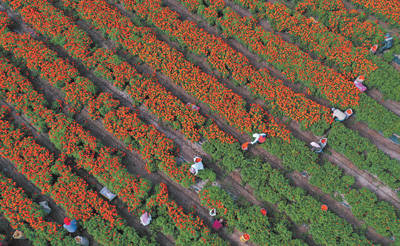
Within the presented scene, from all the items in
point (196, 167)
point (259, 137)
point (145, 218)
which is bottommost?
point (145, 218)

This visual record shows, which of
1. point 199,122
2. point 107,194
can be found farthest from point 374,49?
point 107,194

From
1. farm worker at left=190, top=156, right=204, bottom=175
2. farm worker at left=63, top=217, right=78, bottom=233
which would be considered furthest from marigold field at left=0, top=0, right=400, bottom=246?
farm worker at left=63, top=217, right=78, bottom=233

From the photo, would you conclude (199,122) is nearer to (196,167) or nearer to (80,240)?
(196,167)

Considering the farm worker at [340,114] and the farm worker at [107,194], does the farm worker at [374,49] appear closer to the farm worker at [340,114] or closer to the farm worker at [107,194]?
the farm worker at [340,114]

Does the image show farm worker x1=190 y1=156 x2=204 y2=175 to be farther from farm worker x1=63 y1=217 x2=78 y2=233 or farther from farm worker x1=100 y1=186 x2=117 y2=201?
farm worker x1=63 y1=217 x2=78 y2=233

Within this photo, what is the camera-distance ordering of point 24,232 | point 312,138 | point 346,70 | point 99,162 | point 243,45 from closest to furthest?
1. point 24,232
2. point 99,162
3. point 312,138
4. point 346,70
5. point 243,45

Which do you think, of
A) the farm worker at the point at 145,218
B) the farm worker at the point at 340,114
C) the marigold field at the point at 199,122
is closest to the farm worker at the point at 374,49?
the marigold field at the point at 199,122

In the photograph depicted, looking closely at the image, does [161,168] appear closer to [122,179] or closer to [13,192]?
[122,179]

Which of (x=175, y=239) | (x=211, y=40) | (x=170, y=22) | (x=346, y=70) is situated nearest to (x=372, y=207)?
(x=346, y=70)
